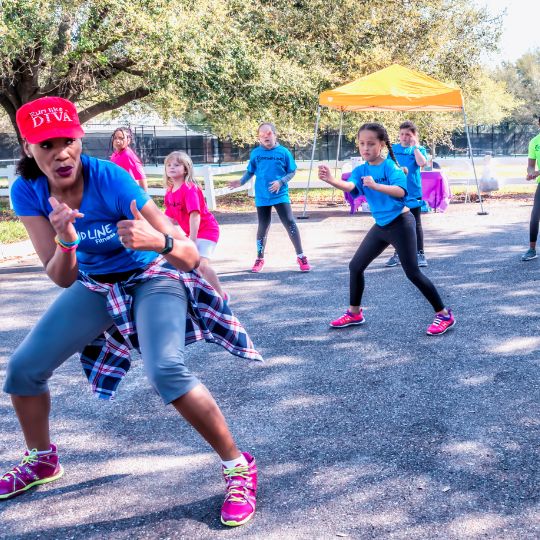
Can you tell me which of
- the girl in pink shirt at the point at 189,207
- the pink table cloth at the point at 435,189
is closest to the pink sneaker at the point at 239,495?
the girl in pink shirt at the point at 189,207

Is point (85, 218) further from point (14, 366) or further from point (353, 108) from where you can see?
point (353, 108)

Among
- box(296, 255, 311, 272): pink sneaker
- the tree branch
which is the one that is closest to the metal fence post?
the tree branch

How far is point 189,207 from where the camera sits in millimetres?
6387

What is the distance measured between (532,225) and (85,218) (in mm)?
7188

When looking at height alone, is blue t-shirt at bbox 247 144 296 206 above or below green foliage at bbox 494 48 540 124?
below

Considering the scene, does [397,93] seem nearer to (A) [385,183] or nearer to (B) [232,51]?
(B) [232,51]

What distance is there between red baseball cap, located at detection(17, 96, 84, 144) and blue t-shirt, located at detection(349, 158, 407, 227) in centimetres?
323

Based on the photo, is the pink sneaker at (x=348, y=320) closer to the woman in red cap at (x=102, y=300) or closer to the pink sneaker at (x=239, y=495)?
the woman in red cap at (x=102, y=300)

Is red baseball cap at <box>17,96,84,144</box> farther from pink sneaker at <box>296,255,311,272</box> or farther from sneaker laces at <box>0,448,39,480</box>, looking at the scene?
pink sneaker at <box>296,255,311,272</box>

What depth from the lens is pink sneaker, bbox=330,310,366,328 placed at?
19.9ft

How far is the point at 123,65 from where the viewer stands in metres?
18.0

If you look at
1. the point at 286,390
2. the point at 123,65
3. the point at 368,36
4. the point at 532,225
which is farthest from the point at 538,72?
the point at 286,390

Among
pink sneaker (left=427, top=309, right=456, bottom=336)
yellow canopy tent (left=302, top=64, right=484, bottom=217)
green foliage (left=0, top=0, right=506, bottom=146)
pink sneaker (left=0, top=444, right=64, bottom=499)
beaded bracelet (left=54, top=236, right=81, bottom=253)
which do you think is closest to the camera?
beaded bracelet (left=54, top=236, right=81, bottom=253)

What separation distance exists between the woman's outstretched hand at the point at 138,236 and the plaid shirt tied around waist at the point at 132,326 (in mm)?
471
